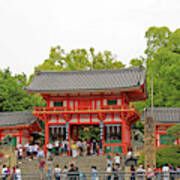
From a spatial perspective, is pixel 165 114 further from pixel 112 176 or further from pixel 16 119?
pixel 112 176

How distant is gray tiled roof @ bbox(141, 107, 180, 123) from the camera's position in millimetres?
43188

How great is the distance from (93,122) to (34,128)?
7956 millimetres

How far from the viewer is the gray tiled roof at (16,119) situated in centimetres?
4697

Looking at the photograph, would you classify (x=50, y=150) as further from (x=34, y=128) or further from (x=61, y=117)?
(x=34, y=128)

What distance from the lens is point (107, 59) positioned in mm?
71875

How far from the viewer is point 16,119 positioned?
4794 cm

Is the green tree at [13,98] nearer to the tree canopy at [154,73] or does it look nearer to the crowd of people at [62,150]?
the tree canopy at [154,73]

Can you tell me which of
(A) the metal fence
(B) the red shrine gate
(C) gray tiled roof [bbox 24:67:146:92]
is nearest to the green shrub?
(B) the red shrine gate

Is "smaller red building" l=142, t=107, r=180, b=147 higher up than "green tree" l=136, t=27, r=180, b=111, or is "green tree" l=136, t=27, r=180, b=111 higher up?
"green tree" l=136, t=27, r=180, b=111

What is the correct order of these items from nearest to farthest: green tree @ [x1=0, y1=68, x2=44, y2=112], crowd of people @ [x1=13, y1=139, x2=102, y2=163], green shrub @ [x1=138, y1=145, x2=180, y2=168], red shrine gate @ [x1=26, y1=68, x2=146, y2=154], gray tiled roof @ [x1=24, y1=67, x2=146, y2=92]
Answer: green shrub @ [x1=138, y1=145, x2=180, y2=168], crowd of people @ [x1=13, y1=139, x2=102, y2=163], red shrine gate @ [x1=26, y1=68, x2=146, y2=154], gray tiled roof @ [x1=24, y1=67, x2=146, y2=92], green tree @ [x1=0, y1=68, x2=44, y2=112]

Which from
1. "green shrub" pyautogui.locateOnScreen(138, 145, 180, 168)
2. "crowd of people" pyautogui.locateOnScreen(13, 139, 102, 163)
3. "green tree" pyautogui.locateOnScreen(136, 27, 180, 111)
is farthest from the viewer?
"green tree" pyautogui.locateOnScreen(136, 27, 180, 111)

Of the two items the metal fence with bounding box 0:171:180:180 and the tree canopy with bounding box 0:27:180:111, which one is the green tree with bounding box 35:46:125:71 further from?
the metal fence with bounding box 0:171:180:180

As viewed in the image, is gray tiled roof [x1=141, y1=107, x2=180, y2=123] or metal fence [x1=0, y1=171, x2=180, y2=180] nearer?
metal fence [x1=0, y1=171, x2=180, y2=180]

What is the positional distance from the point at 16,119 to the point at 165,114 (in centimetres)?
1577
